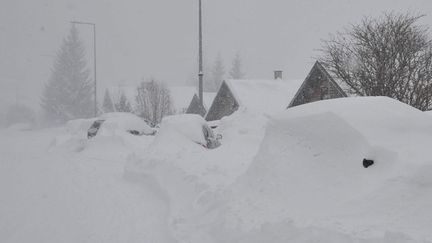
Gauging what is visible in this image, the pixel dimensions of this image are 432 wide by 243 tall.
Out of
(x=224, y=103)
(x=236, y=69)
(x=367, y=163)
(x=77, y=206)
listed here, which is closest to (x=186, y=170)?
(x=77, y=206)

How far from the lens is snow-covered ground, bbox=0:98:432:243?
13.5 feet

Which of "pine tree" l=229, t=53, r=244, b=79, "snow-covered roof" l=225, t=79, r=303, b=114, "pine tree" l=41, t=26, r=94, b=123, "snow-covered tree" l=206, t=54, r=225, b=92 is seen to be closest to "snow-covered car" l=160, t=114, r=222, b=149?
"snow-covered roof" l=225, t=79, r=303, b=114

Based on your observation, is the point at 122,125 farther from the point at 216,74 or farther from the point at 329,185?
the point at 216,74

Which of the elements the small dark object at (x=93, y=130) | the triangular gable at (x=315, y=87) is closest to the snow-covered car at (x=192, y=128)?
the small dark object at (x=93, y=130)

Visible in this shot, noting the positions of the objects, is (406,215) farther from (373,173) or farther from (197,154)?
(197,154)

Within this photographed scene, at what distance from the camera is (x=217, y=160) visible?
9000mm

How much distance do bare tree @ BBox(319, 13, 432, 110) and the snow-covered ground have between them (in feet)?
17.1

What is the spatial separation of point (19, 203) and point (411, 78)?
11027mm

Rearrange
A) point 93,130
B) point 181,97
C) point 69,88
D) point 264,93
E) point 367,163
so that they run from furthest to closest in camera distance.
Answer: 1. point 69,88
2. point 181,97
3. point 264,93
4. point 93,130
5. point 367,163

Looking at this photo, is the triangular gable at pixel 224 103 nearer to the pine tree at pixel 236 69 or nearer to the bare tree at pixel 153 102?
the bare tree at pixel 153 102

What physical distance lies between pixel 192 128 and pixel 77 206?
5.40 m

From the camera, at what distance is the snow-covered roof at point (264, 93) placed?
24312mm

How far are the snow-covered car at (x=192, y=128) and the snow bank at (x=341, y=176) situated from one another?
618cm

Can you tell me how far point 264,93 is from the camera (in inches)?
1038
